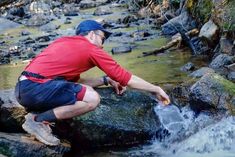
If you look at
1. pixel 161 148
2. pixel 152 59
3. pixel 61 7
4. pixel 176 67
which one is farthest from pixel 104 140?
pixel 61 7

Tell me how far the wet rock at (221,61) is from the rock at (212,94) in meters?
2.69

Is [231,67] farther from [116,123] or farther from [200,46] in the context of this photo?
[116,123]

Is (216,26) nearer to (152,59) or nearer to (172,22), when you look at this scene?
(152,59)

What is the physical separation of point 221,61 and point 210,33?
1.26m

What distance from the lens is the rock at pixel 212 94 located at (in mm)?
5969

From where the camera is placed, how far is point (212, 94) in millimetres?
5988

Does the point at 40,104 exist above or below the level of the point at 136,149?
above

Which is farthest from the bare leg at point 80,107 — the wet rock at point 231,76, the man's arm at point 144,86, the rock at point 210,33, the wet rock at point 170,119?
the rock at point 210,33

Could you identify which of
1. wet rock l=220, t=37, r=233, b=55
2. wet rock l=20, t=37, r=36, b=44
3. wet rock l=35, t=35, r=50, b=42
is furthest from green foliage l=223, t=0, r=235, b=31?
wet rock l=20, t=37, r=36, b=44

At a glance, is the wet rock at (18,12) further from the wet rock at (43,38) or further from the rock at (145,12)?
the wet rock at (43,38)

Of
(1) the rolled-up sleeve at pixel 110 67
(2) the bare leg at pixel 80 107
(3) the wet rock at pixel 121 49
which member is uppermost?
(1) the rolled-up sleeve at pixel 110 67

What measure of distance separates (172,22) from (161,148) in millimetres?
7738

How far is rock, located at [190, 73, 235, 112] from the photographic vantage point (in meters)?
5.97

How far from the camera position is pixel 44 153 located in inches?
196
